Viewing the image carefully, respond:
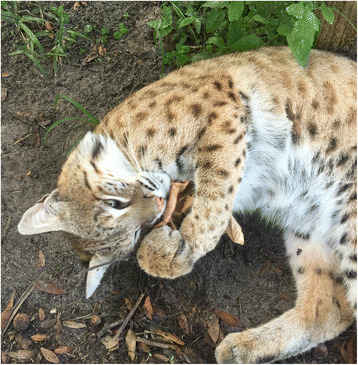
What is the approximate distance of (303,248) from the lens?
3.03m

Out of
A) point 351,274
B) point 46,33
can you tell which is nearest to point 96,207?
point 351,274

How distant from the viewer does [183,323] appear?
9.61 ft

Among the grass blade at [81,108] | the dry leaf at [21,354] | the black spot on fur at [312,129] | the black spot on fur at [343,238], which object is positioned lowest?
the dry leaf at [21,354]

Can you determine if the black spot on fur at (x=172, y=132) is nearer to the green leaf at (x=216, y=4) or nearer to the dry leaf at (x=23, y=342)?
the green leaf at (x=216, y=4)

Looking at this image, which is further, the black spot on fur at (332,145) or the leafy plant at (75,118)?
the leafy plant at (75,118)

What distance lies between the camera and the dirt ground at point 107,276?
114 inches

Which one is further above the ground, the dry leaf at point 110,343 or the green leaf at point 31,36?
the green leaf at point 31,36

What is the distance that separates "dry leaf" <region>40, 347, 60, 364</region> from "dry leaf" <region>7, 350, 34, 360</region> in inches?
3.0

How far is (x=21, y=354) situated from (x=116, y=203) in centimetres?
126

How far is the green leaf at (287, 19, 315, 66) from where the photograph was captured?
7.66 feet

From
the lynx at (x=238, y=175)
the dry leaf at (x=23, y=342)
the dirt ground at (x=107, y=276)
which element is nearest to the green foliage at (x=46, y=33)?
the dirt ground at (x=107, y=276)

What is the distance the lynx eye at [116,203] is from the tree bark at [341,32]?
169cm

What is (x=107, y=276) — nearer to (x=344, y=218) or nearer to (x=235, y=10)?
(x=344, y=218)

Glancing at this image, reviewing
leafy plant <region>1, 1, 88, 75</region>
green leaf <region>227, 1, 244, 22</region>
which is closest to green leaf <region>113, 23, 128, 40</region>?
leafy plant <region>1, 1, 88, 75</region>
